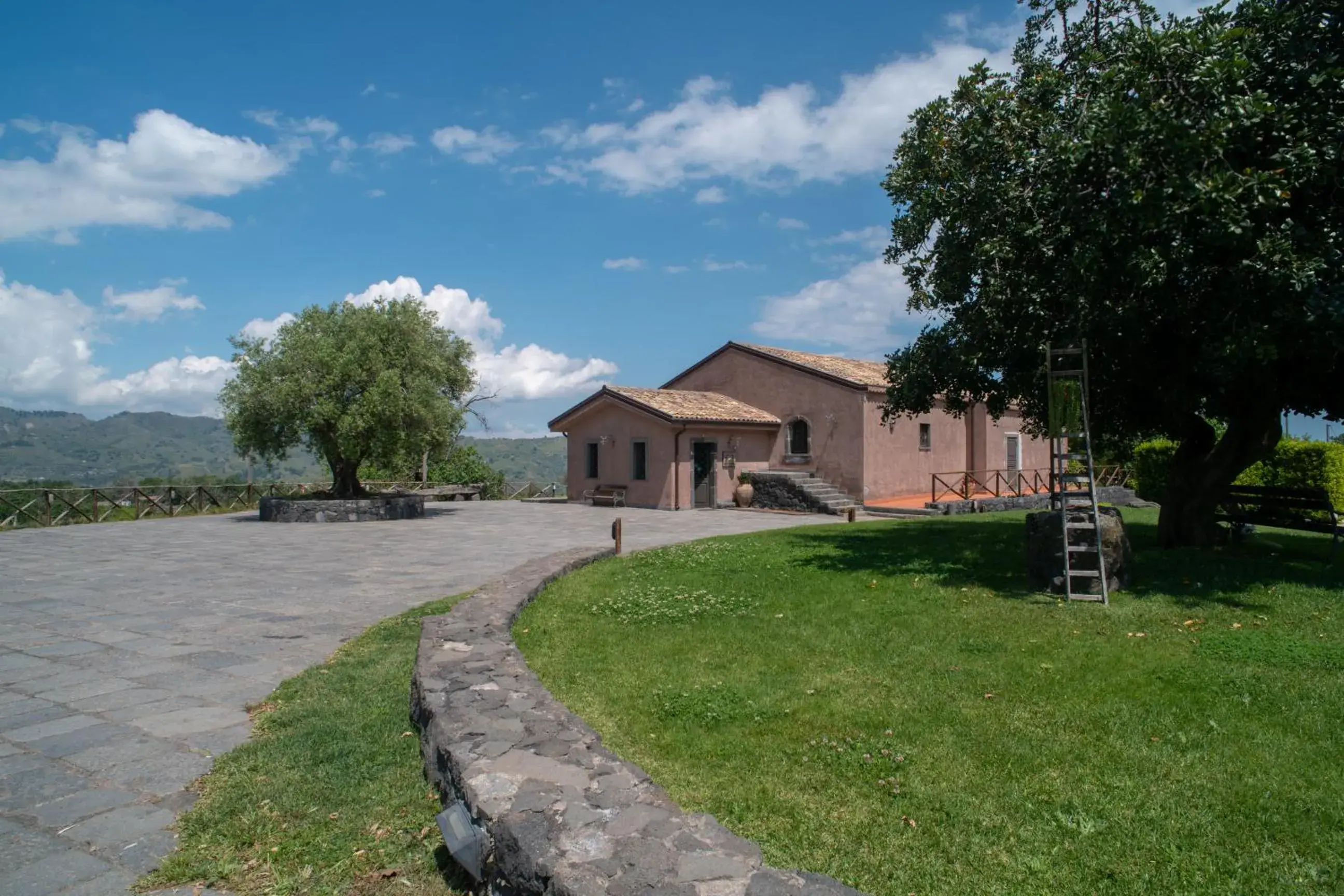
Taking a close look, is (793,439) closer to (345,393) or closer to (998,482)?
(998,482)

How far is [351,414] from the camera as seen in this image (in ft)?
67.9

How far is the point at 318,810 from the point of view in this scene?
3.73m

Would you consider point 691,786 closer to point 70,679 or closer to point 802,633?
point 802,633

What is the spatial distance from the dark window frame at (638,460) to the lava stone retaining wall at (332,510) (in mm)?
6740

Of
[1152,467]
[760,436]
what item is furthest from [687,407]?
[1152,467]

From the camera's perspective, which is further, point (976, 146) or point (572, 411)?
point (572, 411)

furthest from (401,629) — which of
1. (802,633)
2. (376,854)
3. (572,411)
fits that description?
(572,411)

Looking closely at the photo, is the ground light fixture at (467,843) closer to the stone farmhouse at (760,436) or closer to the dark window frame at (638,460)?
the stone farmhouse at (760,436)

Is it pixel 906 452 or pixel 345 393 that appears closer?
pixel 345 393

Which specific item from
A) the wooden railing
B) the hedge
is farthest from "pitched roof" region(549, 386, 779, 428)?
the hedge

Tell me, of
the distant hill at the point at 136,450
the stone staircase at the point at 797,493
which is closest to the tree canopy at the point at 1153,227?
the stone staircase at the point at 797,493

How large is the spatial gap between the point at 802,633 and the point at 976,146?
6762mm

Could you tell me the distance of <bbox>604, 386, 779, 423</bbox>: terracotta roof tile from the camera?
77.0ft

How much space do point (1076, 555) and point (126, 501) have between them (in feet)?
83.2
